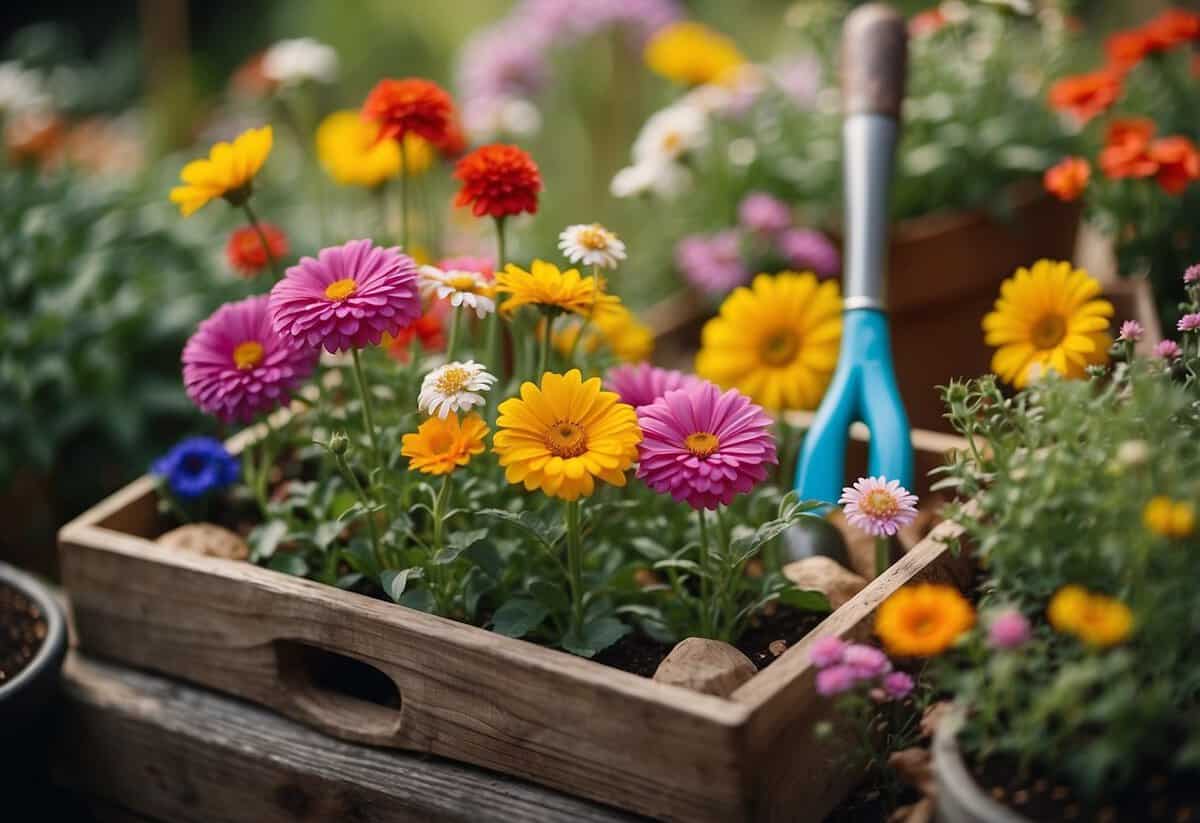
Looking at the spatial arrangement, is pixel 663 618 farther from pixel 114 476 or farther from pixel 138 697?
pixel 114 476

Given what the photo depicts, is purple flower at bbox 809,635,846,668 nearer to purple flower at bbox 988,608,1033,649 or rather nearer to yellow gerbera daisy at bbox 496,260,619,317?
purple flower at bbox 988,608,1033,649

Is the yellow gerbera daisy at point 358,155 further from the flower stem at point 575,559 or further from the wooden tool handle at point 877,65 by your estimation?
the flower stem at point 575,559

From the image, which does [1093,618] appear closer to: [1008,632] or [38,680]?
[1008,632]

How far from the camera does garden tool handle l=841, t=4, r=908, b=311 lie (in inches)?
42.7

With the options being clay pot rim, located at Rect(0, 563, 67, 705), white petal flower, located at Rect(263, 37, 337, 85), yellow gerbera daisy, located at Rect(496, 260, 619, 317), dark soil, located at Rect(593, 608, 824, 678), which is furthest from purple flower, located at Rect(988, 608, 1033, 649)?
white petal flower, located at Rect(263, 37, 337, 85)

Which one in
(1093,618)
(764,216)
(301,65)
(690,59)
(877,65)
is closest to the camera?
(1093,618)

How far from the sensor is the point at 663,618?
93 centimetres

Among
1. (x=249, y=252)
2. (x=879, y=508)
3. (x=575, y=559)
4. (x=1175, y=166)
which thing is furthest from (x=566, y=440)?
(x=1175, y=166)

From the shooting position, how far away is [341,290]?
83 cm

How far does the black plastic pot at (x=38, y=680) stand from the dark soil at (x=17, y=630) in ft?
0.04

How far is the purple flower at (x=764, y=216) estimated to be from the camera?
56.4 inches

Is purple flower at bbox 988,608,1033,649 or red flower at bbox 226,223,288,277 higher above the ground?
Result: red flower at bbox 226,223,288,277

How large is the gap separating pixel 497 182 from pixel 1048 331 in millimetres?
422

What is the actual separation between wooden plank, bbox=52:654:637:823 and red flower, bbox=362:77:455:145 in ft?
1.55
